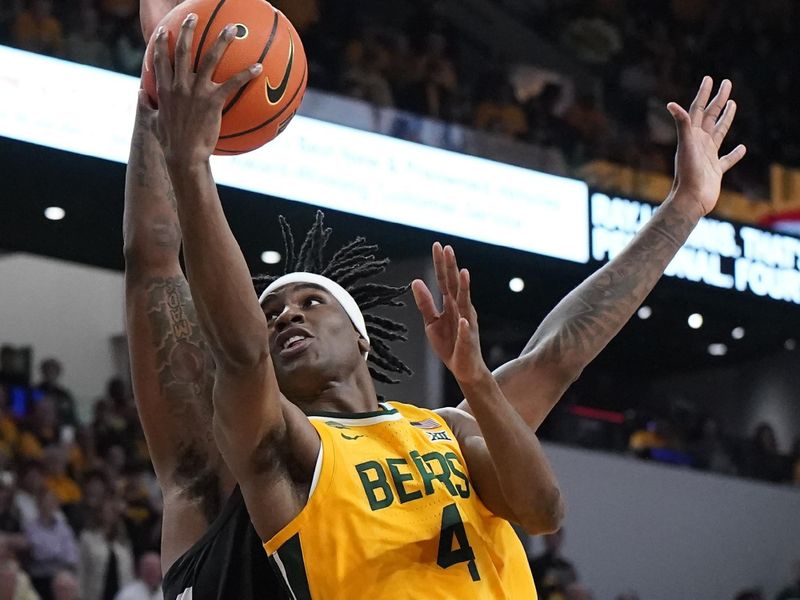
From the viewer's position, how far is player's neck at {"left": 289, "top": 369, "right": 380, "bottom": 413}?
347 centimetres

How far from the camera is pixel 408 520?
3188 mm

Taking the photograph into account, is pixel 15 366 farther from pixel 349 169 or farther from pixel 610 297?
pixel 610 297

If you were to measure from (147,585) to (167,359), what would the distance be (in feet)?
17.3

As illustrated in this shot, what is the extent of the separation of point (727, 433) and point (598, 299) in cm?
1202

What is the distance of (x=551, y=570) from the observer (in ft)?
35.9

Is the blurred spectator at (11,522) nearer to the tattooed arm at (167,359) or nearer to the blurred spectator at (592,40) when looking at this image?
the tattooed arm at (167,359)

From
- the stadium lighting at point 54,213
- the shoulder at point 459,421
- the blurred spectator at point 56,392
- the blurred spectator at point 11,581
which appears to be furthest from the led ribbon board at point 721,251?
the shoulder at point 459,421

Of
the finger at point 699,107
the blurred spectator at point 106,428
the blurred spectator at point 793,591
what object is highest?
the blurred spectator at point 106,428

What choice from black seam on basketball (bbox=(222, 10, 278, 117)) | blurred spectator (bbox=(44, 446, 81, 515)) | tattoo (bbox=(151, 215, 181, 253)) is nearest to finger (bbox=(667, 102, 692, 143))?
black seam on basketball (bbox=(222, 10, 278, 117))

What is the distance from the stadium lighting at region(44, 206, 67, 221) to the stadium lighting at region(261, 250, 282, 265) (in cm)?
166

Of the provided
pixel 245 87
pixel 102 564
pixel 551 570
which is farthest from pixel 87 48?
pixel 245 87

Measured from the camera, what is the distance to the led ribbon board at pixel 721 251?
12.1m

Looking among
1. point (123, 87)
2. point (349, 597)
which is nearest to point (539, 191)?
point (123, 87)

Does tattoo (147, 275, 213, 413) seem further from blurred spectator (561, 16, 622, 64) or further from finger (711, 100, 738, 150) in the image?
blurred spectator (561, 16, 622, 64)
